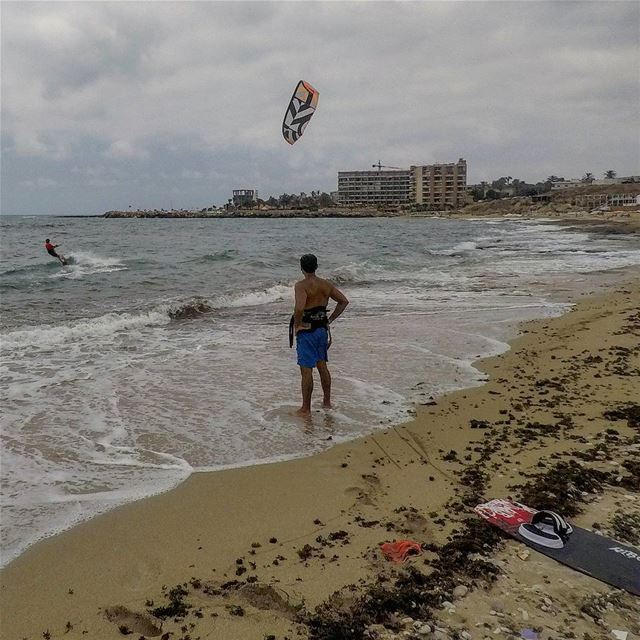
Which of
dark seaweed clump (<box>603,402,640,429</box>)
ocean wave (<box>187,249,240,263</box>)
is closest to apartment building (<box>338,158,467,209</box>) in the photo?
ocean wave (<box>187,249,240,263</box>)

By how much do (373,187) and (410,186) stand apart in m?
12.4

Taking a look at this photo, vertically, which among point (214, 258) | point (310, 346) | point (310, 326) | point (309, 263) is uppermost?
point (309, 263)

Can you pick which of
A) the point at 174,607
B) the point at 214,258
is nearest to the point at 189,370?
the point at 174,607

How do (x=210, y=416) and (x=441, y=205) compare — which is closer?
(x=210, y=416)

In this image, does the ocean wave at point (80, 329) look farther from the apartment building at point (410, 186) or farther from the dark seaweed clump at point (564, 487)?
the apartment building at point (410, 186)

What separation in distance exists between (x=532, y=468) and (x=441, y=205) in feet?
522

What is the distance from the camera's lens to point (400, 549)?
3.17 meters

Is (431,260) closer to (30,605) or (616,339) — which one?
(616,339)

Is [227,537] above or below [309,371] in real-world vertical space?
below

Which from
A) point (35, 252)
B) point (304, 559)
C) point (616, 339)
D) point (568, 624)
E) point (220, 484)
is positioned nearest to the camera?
point (568, 624)

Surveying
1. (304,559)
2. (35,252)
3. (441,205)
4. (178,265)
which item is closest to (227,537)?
(304,559)

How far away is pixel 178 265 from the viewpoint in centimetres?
2273

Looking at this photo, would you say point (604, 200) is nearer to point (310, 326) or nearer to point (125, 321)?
point (125, 321)

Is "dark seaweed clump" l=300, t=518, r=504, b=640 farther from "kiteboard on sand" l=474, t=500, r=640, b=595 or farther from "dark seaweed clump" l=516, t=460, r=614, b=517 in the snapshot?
"dark seaweed clump" l=516, t=460, r=614, b=517
